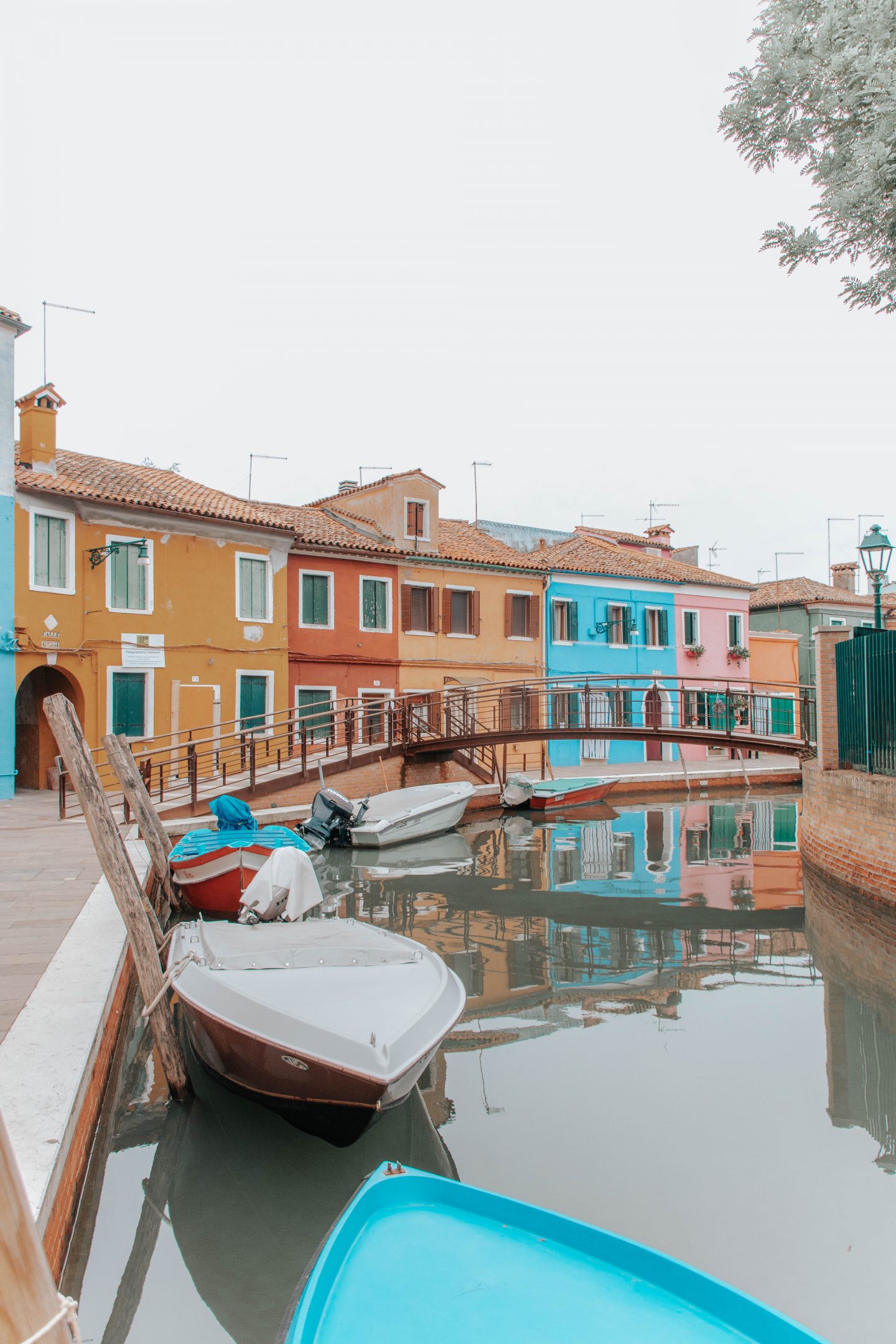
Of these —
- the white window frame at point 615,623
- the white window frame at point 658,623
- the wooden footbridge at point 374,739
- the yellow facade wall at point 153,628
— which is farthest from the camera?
the white window frame at point 658,623

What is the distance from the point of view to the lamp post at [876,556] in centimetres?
1182

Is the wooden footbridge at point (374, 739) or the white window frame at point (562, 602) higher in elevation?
the white window frame at point (562, 602)

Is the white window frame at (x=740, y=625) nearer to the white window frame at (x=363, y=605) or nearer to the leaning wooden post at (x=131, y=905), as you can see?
the white window frame at (x=363, y=605)

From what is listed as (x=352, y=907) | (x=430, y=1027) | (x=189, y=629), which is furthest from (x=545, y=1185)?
(x=189, y=629)

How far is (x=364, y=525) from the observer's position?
25594mm

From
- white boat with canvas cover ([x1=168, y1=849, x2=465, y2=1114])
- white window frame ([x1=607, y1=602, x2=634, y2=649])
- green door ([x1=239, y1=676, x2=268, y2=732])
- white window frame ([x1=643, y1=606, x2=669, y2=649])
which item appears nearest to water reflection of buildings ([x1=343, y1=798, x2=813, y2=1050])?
white boat with canvas cover ([x1=168, y1=849, x2=465, y2=1114])

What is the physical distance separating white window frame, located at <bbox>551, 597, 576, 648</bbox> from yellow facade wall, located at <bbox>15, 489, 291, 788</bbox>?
8.73m

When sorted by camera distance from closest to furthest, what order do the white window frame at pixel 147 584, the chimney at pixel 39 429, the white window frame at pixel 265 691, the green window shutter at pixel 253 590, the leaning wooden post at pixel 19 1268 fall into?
the leaning wooden post at pixel 19 1268 → the chimney at pixel 39 429 → the white window frame at pixel 147 584 → the white window frame at pixel 265 691 → the green window shutter at pixel 253 590

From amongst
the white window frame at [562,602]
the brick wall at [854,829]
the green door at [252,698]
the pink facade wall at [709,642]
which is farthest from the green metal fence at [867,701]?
the pink facade wall at [709,642]

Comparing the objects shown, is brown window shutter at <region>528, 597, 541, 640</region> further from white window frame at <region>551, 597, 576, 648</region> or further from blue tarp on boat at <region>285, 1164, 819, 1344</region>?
blue tarp on boat at <region>285, 1164, 819, 1344</region>

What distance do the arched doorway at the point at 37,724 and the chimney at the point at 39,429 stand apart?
3.83 m

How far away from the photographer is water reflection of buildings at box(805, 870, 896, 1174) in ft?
17.5

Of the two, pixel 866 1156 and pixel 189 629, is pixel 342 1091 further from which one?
pixel 189 629

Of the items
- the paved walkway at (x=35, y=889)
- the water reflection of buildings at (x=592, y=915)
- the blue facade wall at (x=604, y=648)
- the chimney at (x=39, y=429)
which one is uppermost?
the chimney at (x=39, y=429)
